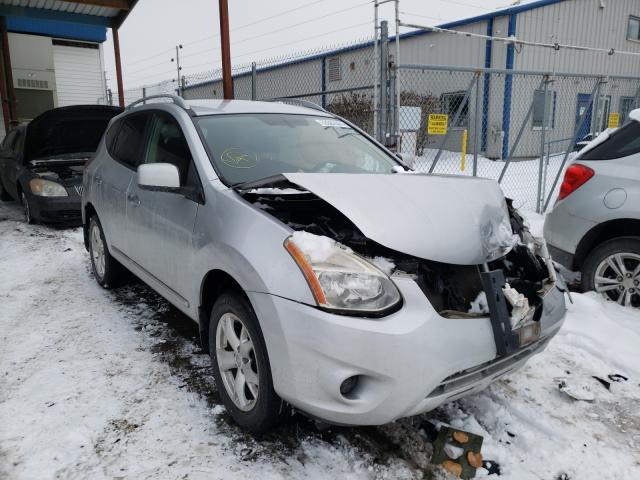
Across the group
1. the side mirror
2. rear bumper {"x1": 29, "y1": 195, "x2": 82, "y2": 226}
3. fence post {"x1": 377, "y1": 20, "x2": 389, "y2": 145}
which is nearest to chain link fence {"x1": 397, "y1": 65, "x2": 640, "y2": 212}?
fence post {"x1": 377, "y1": 20, "x2": 389, "y2": 145}

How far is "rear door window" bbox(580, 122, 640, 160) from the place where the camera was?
379 cm

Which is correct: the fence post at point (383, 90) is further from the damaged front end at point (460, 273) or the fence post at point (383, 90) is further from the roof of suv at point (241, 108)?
the damaged front end at point (460, 273)

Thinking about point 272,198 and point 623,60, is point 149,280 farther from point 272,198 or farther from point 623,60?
point 623,60

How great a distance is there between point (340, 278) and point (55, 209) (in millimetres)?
6358

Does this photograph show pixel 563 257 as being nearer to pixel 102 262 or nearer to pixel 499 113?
pixel 102 262

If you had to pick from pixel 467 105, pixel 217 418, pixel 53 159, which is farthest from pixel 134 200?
pixel 467 105

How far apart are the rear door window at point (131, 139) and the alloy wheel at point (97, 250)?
0.83m

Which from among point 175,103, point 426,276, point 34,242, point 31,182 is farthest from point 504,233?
point 31,182

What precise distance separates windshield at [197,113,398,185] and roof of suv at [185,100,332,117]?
0.07m

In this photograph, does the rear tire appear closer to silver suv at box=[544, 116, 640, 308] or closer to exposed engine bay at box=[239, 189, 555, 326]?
exposed engine bay at box=[239, 189, 555, 326]

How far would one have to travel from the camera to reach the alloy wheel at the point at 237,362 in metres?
2.36

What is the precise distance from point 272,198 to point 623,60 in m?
21.7

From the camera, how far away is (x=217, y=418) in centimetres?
260

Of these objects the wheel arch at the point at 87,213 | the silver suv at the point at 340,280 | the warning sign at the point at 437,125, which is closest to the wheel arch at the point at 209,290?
the silver suv at the point at 340,280
